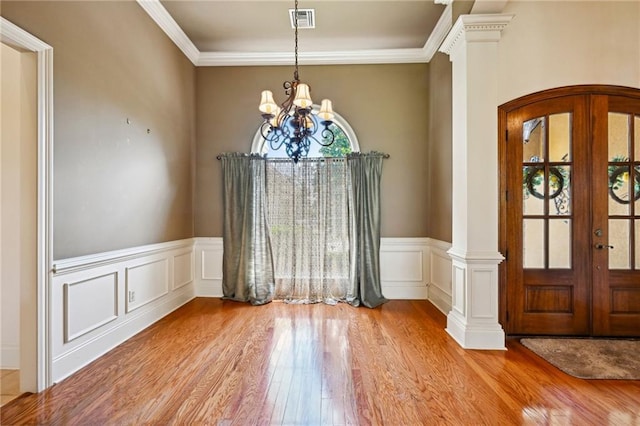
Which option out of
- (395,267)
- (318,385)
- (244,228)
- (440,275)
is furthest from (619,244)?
(244,228)

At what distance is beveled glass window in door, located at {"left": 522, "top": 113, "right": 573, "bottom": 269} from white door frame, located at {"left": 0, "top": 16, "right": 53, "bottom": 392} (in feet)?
13.4

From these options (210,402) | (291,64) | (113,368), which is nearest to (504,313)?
(210,402)

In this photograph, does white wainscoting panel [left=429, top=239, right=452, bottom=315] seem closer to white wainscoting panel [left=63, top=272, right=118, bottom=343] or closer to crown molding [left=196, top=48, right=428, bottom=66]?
crown molding [left=196, top=48, right=428, bottom=66]

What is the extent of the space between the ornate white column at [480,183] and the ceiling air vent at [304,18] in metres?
1.63

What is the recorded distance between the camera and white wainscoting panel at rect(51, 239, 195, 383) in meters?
2.46

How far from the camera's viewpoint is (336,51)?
459cm

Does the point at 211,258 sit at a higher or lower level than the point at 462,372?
higher

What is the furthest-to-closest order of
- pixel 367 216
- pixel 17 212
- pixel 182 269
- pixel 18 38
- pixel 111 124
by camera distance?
pixel 367 216 → pixel 182 269 → pixel 111 124 → pixel 17 212 → pixel 18 38

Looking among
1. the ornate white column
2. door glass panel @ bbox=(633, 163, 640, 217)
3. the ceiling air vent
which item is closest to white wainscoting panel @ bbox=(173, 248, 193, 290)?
the ceiling air vent

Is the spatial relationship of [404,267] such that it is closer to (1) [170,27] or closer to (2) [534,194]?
(2) [534,194]

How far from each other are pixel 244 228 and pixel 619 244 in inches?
168

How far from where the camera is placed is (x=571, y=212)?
3234 millimetres

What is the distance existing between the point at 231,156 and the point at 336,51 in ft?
6.88

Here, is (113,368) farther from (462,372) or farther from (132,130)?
(462,372)
